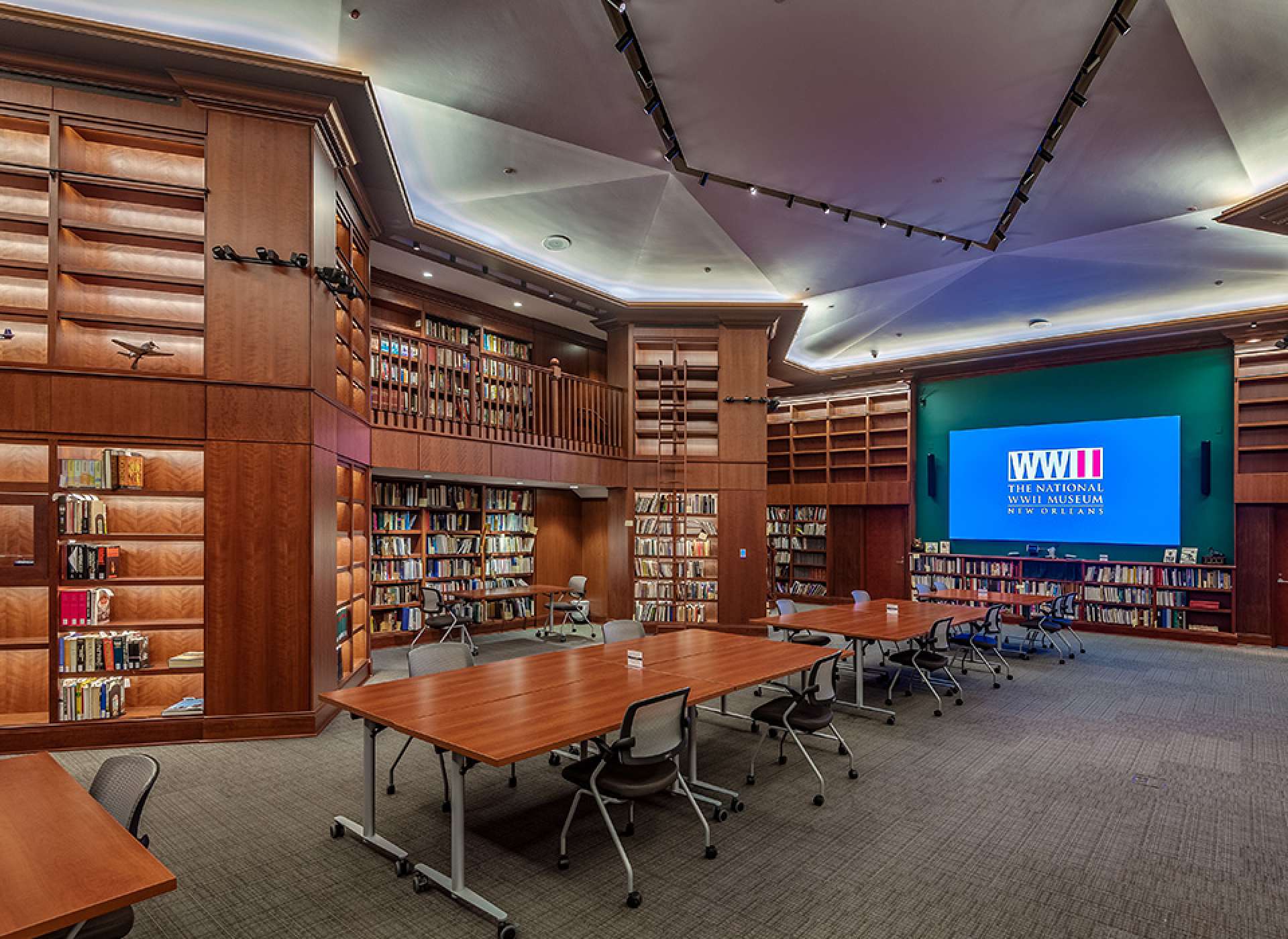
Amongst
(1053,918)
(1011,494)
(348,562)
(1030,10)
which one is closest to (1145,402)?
(1011,494)

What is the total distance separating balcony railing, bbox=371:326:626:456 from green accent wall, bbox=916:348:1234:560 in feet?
20.4

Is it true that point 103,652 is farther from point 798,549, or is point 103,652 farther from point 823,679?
point 798,549

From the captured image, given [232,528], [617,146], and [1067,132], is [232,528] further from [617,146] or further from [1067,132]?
[1067,132]

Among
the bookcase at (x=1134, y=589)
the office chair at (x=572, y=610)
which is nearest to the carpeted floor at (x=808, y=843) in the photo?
the office chair at (x=572, y=610)

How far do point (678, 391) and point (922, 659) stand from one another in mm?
5430

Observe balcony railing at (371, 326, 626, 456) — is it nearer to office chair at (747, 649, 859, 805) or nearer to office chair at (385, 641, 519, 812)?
office chair at (385, 641, 519, 812)


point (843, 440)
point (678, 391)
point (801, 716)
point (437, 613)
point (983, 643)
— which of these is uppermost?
point (678, 391)

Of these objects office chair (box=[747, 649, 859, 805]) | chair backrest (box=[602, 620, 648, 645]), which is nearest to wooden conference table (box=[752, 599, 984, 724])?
chair backrest (box=[602, 620, 648, 645])

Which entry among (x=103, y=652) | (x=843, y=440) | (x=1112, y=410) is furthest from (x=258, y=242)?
(x=1112, y=410)

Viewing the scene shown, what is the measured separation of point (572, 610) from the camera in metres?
9.30

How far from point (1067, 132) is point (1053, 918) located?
18.2ft

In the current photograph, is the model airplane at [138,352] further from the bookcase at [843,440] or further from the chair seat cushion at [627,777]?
the bookcase at [843,440]

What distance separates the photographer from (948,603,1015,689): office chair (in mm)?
7512

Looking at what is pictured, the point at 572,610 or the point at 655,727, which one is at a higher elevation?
the point at 655,727
